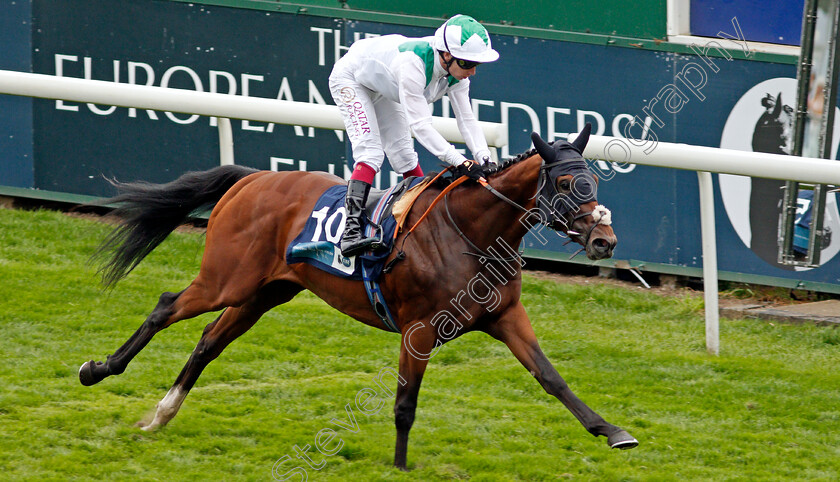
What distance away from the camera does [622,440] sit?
4164 millimetres

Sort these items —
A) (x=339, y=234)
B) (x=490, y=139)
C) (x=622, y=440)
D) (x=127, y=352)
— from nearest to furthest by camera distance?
1. (x=622, y=440)
2. (x=339, y=234)
3. (x=127, y=352)
4. (x=490, y=139)

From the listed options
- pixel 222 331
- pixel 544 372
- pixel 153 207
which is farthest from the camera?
pixel 153 207

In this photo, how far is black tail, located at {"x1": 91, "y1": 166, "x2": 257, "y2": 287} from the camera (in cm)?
555

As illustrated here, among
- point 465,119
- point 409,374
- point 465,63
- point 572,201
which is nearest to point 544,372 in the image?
point 409,374

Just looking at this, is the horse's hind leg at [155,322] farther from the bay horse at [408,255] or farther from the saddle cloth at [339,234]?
the saddle cloth at [339,234]

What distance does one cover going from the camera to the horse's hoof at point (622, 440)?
4.15 metres

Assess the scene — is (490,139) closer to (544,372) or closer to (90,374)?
(544,372)

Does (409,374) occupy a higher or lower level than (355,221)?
lower

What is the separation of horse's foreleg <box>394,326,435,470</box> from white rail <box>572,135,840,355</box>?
1.92 metres

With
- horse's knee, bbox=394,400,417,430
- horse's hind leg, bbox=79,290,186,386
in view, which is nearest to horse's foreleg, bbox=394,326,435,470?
horse's knee, bbox=394,400,417,430

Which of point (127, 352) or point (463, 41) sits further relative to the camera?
point (127, 352)

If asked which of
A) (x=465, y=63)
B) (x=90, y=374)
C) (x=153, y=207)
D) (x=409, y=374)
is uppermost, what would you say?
(x=465, y=63)

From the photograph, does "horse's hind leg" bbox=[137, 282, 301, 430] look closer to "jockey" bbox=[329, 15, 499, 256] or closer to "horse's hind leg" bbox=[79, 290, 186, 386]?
"horse's hind leg" bbox=[79, 290, 186, 386]

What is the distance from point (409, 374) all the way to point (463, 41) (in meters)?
1.41
